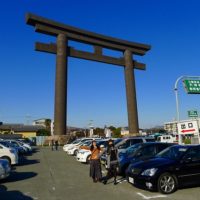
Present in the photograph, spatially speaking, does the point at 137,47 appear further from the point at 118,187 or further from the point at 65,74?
the point at 118,187

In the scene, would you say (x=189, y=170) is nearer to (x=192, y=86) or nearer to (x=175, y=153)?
(x=175, y=153)

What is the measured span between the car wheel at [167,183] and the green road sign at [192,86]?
13870mm

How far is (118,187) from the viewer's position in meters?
11.1

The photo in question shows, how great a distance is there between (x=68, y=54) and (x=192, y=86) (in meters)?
28.1

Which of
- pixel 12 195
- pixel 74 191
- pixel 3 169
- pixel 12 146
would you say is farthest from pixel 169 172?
pixel 12 146

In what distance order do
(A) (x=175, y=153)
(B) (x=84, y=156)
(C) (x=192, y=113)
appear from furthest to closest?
(C) (x=192, y=113), (B) (x=84, y=156), (A) (x=175, y=153)

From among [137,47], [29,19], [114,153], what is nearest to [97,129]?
[137,47]

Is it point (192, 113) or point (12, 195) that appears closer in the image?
point (12, 195)

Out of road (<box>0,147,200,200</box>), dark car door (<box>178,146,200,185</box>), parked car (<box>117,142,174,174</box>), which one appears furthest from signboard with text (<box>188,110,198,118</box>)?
dark car door (<box>178,146,200,185</box>)

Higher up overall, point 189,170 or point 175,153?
point 175,153

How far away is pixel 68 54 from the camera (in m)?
47.8

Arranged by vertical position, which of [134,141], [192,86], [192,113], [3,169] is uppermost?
[192,86]

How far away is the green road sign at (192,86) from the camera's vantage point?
22.7m

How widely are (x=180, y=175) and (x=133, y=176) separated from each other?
4.91ft
